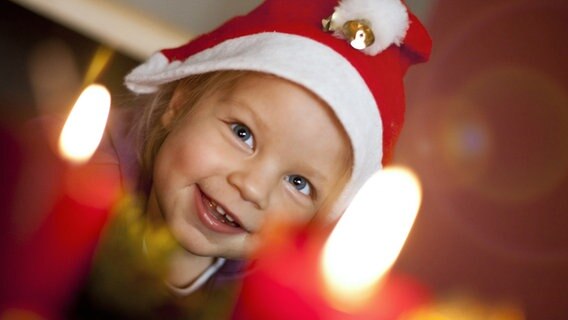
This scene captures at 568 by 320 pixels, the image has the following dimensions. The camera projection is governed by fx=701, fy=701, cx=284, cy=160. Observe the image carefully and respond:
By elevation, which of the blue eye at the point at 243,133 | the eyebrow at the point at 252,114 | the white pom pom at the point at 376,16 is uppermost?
the white pom pom at the point at 376,16

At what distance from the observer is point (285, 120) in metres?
0.67

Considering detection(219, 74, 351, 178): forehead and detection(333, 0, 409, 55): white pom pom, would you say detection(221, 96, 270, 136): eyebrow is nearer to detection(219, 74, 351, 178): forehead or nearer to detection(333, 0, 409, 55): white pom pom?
detection(219, 74, 351, 178): forehead

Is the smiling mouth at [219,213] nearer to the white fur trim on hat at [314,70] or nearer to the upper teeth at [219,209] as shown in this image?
the upper teeth at [219,209]

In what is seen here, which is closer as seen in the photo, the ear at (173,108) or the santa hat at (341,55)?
the santa hat at (341,55)

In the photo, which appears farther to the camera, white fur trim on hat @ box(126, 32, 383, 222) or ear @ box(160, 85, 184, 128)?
ear @ box(160, 85, 184, 128)

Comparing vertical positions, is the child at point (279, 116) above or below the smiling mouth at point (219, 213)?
above

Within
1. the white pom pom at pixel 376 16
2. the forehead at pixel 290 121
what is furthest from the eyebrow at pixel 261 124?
the white pom pom at pixel 376 16

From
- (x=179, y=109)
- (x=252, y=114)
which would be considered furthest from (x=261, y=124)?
(x=179, y=109)

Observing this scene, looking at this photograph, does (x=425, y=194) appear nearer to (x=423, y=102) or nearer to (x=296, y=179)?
(x=423, y=102)

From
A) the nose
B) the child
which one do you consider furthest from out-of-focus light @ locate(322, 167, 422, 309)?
the nose

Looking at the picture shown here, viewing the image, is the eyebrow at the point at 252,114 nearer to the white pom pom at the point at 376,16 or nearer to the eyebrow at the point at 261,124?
the eyebrow at the point at 261,124

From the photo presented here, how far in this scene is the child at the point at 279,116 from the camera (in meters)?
0.67

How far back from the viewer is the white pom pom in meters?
0.68

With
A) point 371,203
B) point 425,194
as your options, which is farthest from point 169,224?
point 425,194
